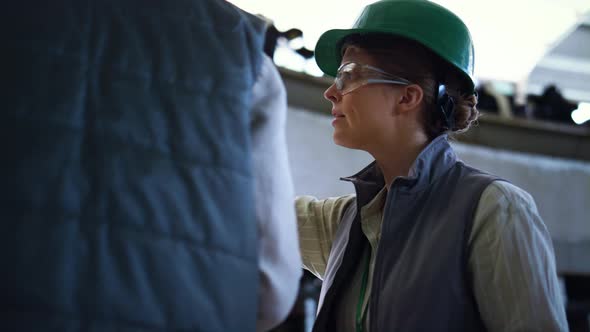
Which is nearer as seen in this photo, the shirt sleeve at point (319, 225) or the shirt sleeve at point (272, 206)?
the shirt sleeve at point (272, 206)

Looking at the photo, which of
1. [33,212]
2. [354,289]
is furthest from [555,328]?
[33,212]

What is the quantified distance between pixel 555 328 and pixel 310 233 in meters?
0.88

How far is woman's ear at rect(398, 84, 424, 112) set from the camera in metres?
2.04

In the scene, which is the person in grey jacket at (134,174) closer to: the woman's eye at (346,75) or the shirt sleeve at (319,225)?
the woman's eye at (346,75)


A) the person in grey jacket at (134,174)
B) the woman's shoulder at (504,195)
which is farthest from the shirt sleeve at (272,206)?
the woman's shoulder at (504,195)

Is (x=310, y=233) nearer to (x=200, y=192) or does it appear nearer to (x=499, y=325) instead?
(x=499, y=325)

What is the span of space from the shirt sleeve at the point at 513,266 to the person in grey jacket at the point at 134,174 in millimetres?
651

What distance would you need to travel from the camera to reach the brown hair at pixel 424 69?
2.05 metres

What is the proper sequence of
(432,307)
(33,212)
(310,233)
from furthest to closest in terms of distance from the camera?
1. (310,233)
2. (432,307)
3. (33,212)

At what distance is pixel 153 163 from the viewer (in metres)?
1.01

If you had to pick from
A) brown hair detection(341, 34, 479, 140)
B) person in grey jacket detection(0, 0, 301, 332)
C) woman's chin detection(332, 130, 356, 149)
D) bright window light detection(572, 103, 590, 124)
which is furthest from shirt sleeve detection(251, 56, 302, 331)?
bright window light detection(572, 103, 590, 124)

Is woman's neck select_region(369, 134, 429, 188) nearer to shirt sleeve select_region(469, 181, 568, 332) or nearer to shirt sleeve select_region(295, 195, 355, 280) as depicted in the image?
shirt sleeve select_region(295, 195, 355, 280)

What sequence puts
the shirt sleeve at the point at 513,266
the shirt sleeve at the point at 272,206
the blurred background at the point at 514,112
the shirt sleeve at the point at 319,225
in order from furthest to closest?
1. the blurred background at the point at 514,112
2. the shirt sleeve at the point at 319,225
3. the shirt sleeve at the point at 513,266
4. the shirt sleeve at the point at 272,206

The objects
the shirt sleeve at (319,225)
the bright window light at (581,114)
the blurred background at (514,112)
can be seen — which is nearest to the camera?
the shirt sleeve at (319,225)
